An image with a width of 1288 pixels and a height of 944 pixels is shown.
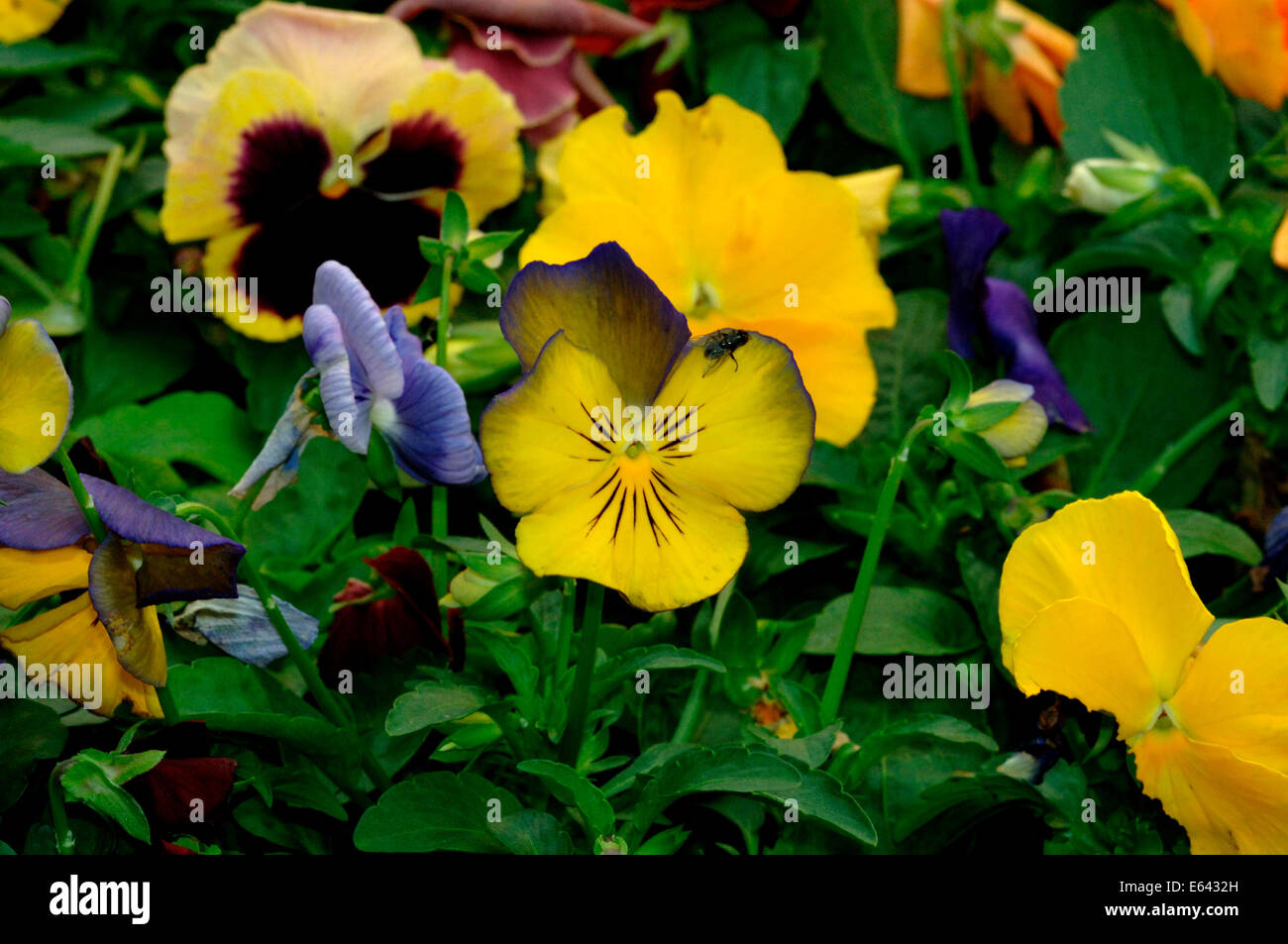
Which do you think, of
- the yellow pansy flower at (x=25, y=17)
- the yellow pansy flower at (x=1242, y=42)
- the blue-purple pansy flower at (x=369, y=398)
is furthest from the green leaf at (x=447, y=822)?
the yellow pansy flower at (x=1242, y=42)

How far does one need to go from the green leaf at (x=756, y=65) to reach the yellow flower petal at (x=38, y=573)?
52cm

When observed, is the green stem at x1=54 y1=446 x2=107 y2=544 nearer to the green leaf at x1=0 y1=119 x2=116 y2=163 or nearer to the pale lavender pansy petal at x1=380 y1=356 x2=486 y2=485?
the pale lavender pansy petal at x1=380 y1=356 x2=486 y2=485

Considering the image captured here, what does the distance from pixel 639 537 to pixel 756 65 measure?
51 cm

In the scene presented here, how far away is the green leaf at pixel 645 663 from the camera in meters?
0.45

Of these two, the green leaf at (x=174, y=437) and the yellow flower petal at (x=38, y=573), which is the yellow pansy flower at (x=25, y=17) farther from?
the yellow flower petal at (x=38, y=573)

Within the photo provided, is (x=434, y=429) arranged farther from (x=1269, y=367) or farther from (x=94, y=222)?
(x=1269, y=367)

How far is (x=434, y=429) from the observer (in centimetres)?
47

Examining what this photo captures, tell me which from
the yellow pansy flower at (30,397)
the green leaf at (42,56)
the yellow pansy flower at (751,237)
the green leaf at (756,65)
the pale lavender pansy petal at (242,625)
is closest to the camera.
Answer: the yellow pansy flower at (30,397)

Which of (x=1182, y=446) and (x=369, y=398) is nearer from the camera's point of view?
(x=369, y=398)

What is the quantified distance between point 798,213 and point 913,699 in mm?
239

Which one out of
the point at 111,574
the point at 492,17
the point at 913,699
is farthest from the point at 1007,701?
the point at 492,17

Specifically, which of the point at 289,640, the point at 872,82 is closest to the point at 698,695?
the point at 289,640

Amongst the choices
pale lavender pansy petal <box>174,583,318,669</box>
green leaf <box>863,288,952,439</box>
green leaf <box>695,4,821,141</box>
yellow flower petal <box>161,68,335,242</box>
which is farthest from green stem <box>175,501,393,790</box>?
green leaf <box>695,4,821,141</box>
